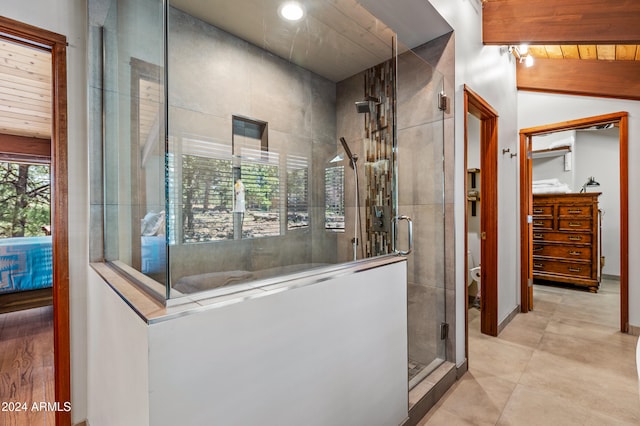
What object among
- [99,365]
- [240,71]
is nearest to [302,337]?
[99,365]

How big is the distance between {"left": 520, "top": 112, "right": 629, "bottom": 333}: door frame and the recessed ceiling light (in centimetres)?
296

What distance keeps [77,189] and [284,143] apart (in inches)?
57.3

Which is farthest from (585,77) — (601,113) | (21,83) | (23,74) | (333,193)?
(21,83)

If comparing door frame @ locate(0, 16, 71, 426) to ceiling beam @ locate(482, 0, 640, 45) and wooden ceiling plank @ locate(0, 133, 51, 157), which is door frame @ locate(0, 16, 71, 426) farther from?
wooden ceiling plank @ locate(0, 133, 51, 157)

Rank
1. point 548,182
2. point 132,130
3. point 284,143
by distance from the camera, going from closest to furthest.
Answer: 1. point 132,130
2. point 284,143
3. point 548,182

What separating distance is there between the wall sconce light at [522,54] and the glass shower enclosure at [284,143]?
1.57m

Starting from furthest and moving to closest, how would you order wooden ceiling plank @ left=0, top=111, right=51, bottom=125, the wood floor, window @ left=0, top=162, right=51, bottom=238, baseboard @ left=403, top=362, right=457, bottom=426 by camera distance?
1. window @ left=0, top=162, right=51, bottom=238
2. wooden ceiling plank @ left=0, top=111, right=51, bottom=125
3. the wood floor
4. baseboard @ left=403, top=362, right=457, bottom=426

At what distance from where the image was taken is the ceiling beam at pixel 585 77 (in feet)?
8.88

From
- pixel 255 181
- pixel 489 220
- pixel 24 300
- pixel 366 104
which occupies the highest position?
pixel 366 104

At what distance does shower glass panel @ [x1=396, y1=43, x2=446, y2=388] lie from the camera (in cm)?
216

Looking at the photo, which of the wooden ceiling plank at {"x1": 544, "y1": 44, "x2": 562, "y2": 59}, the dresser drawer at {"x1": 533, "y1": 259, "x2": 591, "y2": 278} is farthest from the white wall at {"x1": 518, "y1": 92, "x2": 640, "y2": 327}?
the dresser drawer at {"x1": 533, "y1": 259, "x2": 591, "y2": 278}

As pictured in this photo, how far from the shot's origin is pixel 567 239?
4.38m

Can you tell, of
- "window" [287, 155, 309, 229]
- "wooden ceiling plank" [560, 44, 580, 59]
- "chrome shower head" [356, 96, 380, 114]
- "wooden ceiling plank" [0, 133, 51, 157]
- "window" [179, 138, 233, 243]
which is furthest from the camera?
"wooden ceiling plank" [0, 133, 51, 157]

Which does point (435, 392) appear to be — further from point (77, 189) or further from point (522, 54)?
point (522, 54)
